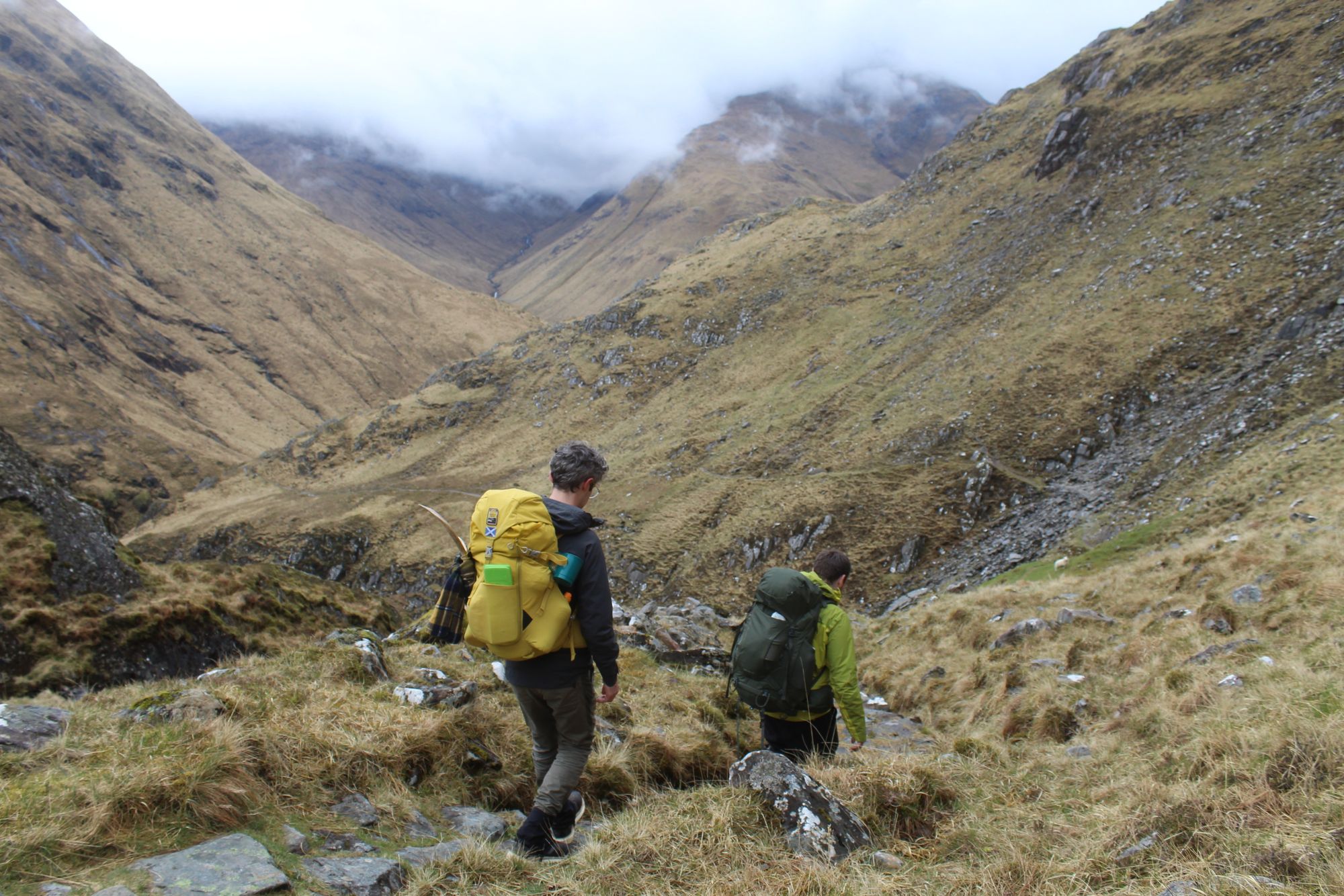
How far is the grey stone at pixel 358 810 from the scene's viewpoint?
17.0 ft

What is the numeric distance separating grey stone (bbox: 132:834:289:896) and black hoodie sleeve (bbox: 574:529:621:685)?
7.80ft

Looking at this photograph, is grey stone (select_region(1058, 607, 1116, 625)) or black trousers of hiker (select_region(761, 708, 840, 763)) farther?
grey stone (select_region(1058, 607, 1116, 625))

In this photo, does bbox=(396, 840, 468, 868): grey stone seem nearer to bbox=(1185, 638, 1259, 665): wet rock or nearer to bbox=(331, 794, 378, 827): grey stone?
bbox=(331, 794, 378, 827): grey stone

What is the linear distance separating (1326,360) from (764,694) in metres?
26.6

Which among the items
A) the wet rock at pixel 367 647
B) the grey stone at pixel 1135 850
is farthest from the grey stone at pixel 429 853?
the grey stone at pixel 1135 850

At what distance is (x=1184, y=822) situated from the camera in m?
4.11

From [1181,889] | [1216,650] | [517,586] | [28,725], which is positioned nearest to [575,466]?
[517,586]

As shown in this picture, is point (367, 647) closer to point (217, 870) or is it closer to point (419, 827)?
point (419, 827)

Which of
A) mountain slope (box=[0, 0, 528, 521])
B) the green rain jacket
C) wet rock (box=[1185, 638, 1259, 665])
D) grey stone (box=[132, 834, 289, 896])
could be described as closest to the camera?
grey stone (box=[132, 834, 289, 896])

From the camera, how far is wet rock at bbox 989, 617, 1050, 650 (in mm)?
12586

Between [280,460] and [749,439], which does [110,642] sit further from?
[280,460]

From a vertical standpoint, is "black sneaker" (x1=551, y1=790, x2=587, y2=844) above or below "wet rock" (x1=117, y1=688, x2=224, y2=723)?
below

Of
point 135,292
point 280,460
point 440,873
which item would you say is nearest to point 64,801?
point 440,873

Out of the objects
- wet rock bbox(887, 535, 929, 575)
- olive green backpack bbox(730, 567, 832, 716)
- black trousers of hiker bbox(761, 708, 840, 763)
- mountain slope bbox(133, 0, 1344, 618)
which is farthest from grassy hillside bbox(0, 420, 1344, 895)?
wet rock bbox(887, 535, 929, 575)
